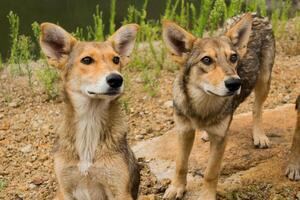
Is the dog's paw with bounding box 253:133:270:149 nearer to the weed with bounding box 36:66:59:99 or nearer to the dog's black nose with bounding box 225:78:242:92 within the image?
the dog's black nose with bounding box 225:78:242:92

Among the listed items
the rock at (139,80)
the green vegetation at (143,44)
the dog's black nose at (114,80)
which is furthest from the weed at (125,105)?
the dog's black nose at (114,80)

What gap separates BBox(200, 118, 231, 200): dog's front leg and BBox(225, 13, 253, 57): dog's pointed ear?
0.83 metres

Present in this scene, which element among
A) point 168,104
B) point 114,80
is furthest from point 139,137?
point 114,80

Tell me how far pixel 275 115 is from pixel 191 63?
2400 mm

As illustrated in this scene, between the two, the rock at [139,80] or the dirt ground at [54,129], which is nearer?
the dirt ground at [54,129]

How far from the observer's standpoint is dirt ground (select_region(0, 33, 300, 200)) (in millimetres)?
6656

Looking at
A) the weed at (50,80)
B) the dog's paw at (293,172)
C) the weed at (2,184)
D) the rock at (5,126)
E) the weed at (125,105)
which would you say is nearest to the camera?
the dog's paw at (293,172)

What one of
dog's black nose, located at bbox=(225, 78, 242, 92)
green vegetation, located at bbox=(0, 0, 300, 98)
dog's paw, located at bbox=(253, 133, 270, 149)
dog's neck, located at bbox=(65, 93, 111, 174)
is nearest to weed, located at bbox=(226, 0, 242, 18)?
green vegetation, located at bbox=(0, 0, 300, 98)

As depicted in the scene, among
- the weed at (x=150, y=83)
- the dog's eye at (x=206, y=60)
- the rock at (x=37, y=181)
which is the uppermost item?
the dog's eye at (x=206, y=60)

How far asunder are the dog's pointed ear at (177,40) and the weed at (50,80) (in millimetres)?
2793

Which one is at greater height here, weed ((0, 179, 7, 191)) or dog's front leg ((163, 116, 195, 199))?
dog's front leg ((163, 116, 195, 199))

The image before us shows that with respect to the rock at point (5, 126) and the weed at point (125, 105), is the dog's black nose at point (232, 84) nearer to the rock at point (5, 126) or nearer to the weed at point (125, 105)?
the weed at point (125, 105)

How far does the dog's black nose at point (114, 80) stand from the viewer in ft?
16.1

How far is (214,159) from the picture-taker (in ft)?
20.0
